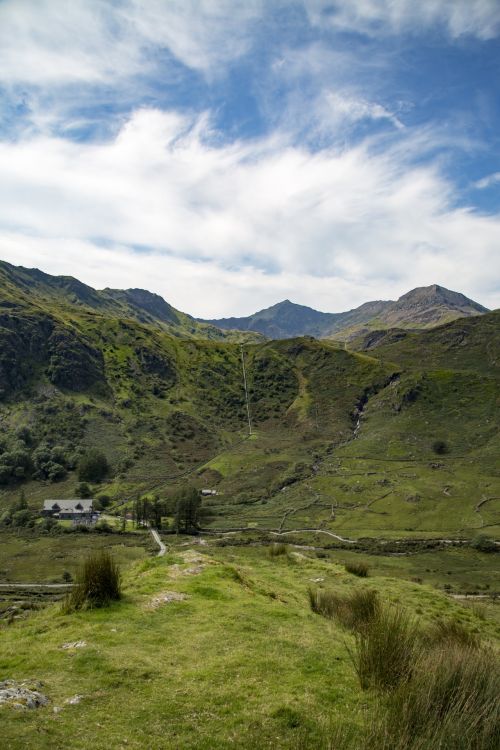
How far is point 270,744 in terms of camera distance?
32.0ft

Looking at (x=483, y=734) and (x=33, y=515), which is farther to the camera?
(x=33, y=515)

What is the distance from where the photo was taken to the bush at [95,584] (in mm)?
18438

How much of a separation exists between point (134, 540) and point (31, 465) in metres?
77.6

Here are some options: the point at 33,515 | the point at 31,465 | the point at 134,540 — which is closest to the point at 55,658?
the point at 134,540

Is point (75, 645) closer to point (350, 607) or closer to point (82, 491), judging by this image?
point (350, 607)

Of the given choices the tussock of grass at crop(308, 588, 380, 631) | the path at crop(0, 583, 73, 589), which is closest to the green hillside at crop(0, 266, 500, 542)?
the path at crop(0, 583, 73, 589)

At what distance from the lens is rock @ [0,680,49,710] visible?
10175 mm

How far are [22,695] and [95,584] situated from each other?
27.7ft

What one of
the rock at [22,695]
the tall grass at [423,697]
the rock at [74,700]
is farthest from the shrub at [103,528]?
the tall grass at [423,697]

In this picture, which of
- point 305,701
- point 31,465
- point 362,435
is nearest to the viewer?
point 305,701

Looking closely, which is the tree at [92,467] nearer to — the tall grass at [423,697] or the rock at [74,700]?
the rock at [74,700]

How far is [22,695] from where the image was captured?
10.6 metres

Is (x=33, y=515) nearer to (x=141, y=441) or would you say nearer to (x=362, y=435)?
(x=141, y=441)

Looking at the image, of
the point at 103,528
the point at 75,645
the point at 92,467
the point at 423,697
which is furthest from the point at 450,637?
the point at 92,467
